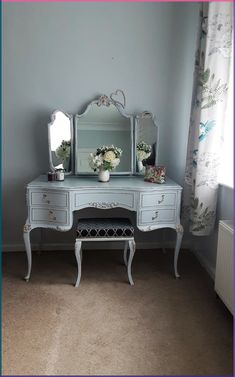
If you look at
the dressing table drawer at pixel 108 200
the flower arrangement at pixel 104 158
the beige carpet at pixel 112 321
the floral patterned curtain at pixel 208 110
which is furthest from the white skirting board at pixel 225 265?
the flower arrangement at pixel 104 158

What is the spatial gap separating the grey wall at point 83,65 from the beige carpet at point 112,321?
0.90 m

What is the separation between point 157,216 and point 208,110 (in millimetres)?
810

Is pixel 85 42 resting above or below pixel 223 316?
above

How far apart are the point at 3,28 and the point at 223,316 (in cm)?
254

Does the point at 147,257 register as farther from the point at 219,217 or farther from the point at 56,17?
the point at 56,17

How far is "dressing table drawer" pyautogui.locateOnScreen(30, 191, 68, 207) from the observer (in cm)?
210

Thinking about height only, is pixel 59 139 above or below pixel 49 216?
above

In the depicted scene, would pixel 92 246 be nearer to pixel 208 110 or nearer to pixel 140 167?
pixel 140 167

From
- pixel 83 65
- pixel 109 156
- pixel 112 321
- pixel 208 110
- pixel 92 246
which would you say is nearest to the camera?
pixel 112 321

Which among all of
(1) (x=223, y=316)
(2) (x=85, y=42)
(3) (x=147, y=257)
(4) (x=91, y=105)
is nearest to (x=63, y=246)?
(3) (x=147, y=257)

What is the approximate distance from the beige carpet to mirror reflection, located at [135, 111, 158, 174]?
870mm

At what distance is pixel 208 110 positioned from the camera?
212 cm

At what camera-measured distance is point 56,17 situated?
2.37 m

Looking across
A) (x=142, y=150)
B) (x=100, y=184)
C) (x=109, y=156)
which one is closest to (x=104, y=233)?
(x=100, y=184)
